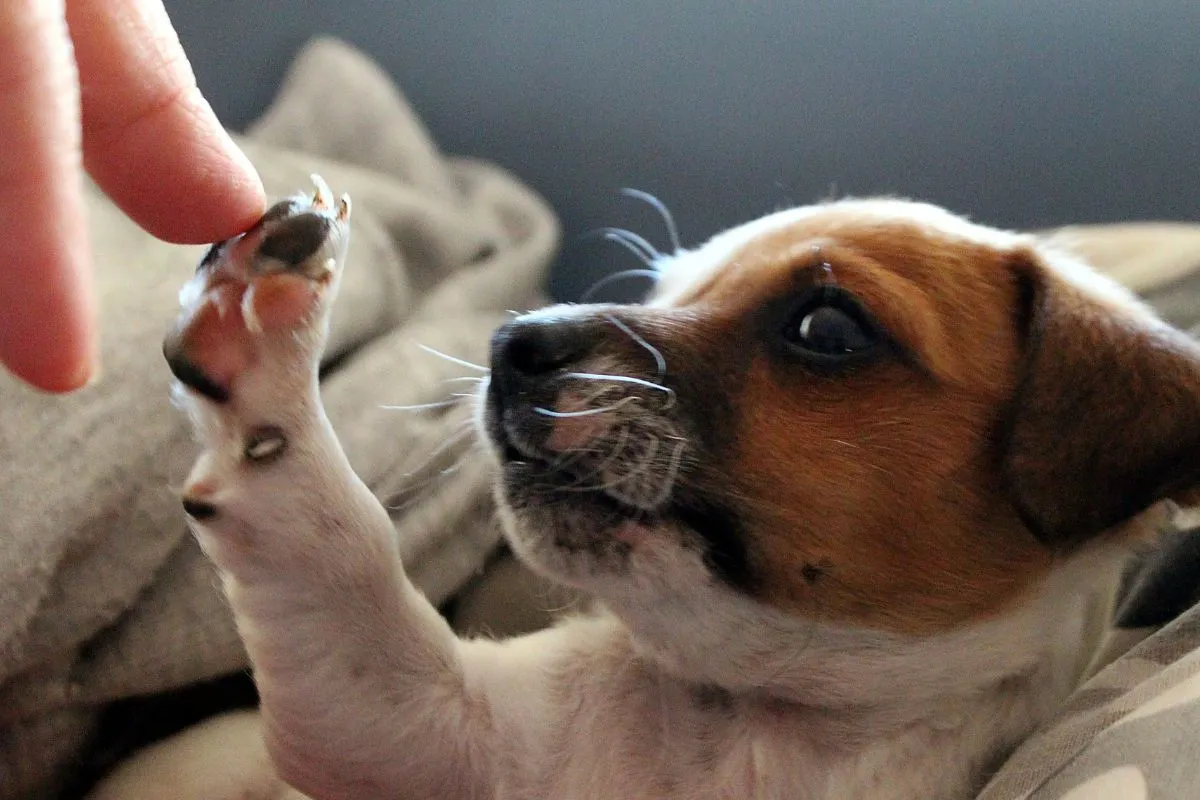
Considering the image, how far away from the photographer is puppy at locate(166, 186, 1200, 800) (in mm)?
975

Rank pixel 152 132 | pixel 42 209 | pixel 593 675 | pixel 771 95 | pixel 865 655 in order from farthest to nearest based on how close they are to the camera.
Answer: pixel 771 95 → pixel 593 675 → pixel 865 655 → pixel 152 132 → pixel 42 209

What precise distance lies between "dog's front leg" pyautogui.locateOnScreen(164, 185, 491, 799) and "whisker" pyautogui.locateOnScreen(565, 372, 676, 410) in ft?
0.81

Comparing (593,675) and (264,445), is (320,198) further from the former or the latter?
(593,675)

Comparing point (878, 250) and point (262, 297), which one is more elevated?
point (878, 250)

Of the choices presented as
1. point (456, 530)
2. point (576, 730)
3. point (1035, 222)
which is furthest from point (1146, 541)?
point (1035, 222)

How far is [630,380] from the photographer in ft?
3.22

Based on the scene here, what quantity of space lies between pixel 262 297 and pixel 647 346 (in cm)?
36

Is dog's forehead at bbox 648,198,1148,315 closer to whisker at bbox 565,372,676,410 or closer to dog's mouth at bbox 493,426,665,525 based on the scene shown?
whisker at bbox 565,372,676,410

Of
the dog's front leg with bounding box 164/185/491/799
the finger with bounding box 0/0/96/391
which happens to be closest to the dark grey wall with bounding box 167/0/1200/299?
the dog's front leg with bounding box 164/185/491/799

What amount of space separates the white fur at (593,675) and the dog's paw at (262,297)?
0.05ft

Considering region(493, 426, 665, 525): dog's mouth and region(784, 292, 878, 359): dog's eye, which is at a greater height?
region(784, 292, 878, 359): dog's eye

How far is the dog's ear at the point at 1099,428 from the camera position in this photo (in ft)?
3.21

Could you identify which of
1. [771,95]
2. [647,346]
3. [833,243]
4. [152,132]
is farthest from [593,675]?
[771,95]

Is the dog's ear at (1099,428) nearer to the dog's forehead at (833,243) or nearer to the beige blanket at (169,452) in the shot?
the dog's forehead at (833,243)
